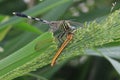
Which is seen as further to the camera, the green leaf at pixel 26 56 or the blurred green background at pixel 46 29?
the blurred green background at pixel 46 29

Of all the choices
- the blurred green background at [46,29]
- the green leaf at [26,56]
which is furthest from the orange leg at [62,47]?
the blurred green background at [46,29]

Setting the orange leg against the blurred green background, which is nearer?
the orange leg

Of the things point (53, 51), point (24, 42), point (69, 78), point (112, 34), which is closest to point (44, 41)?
point (53, 51)

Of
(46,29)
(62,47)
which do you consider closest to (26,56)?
(62,47)

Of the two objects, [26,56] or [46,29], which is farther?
[46,29]

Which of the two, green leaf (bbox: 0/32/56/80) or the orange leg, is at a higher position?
green leaf (bbox: 0/32/56/80)

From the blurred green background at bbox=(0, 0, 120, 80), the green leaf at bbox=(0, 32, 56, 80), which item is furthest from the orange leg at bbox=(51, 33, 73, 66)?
the blurred green background at bbox=(0, 0, 120, 80)

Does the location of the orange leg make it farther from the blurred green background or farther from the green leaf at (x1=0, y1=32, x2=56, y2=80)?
the blurred green background

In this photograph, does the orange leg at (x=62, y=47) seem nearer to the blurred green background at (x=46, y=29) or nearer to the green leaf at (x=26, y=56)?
the green leaf at (x=26, y=56)

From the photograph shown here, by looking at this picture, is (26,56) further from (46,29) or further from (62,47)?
(46,29)

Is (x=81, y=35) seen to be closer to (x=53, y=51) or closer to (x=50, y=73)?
(x=53, y=51)

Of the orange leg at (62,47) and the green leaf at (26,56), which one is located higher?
the green leaf at (26,56)
